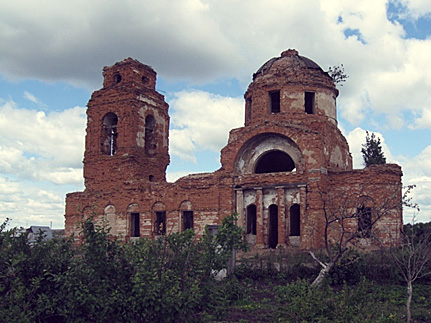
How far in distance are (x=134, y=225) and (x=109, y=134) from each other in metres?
6.21

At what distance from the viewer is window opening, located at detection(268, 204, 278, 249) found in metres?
22.7

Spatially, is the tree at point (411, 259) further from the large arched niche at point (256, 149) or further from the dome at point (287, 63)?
the dome at point (287, 63)

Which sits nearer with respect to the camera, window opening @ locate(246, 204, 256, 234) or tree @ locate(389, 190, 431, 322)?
tree @ locate(389, 190, 431, 322)

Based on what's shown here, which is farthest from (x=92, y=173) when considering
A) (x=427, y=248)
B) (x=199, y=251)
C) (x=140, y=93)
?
(x=199, y=251)

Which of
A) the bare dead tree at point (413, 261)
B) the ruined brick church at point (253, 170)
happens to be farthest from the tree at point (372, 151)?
the bare dead tree at point (413, 261)

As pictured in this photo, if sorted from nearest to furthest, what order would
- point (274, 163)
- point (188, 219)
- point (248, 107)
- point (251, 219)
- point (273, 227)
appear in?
→ point (251, 219) < point (273, 227) < point (188, 219) < point (274, 163) < point (248, 107)

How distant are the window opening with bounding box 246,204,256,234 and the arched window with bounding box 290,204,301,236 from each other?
1.86 metres

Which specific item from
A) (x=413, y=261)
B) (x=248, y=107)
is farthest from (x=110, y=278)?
(x=248, y=107)

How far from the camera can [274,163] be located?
2783 centimetres

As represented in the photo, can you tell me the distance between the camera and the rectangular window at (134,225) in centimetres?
2634

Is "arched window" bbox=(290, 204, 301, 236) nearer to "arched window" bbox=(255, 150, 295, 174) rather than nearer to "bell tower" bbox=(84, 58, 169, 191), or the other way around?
"arched window" bbox=(255, 150, 295, 174)

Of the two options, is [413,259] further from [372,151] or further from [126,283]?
[372,151]

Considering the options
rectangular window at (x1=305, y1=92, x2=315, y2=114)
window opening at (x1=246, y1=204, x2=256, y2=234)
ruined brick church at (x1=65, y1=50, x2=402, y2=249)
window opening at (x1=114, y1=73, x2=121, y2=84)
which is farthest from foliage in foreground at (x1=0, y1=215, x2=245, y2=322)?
window opening at (x1=114, y1=73, x2=121, y2=84)

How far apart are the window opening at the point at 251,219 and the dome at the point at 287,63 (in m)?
8.31
